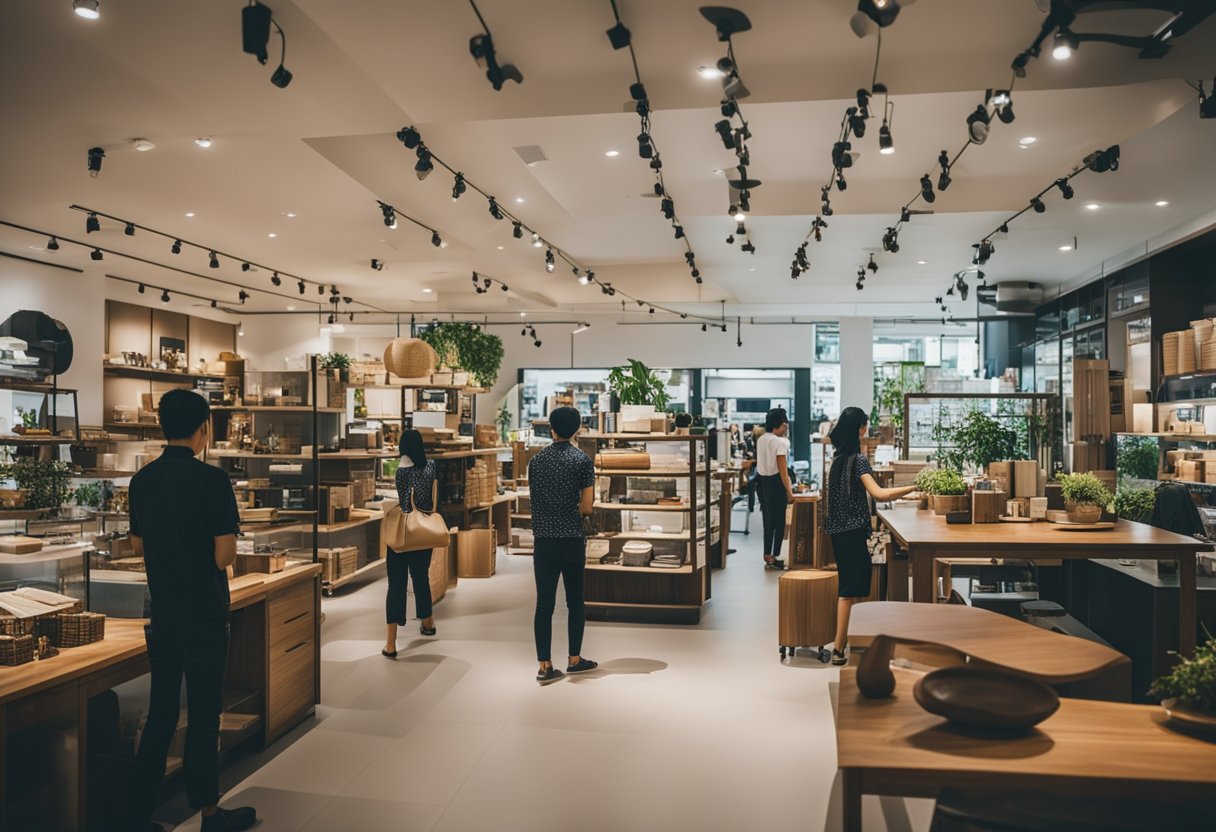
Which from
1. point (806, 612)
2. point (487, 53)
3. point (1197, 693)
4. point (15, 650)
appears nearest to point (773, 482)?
point (806, 612)

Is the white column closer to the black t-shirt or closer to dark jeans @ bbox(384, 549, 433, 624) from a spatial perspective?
dark jeans @ bbox(384, 549, 433, 624)

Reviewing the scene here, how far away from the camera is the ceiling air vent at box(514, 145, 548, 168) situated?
6461 millimetres

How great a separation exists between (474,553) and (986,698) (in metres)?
7.10

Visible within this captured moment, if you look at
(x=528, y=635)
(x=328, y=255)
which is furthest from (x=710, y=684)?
(x=328, y=255)

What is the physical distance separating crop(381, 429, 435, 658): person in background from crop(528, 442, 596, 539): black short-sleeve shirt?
99 cm

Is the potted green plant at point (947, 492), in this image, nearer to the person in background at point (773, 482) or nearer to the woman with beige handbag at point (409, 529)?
the woman with beige handbag at point (409, 529)

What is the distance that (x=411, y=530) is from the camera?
5598mm

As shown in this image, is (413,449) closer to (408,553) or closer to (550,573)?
(408,553)

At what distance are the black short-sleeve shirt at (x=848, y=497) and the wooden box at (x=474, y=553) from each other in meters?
4.27

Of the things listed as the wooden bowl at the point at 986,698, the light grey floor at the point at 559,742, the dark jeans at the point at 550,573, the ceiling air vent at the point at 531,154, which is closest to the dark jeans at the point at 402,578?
the light grey floor at the point at 559,742

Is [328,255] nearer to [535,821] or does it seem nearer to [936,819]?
[535,821]

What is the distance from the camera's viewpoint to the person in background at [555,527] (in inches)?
200

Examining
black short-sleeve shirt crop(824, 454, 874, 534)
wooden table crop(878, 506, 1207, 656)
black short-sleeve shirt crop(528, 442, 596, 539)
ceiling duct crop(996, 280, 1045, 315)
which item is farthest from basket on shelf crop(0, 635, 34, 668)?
ceiling duct crop(996, 280, 1045, 315)

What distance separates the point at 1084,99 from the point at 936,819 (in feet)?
16.6
